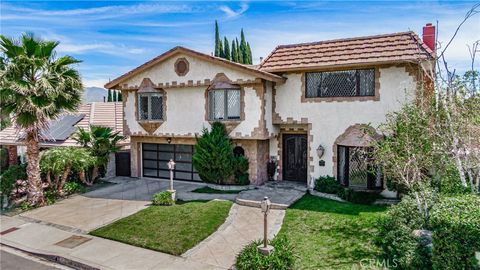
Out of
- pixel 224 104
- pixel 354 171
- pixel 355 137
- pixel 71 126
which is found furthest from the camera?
pixel 71 126

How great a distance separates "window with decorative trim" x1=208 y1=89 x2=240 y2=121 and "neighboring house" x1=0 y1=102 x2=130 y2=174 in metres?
7.35

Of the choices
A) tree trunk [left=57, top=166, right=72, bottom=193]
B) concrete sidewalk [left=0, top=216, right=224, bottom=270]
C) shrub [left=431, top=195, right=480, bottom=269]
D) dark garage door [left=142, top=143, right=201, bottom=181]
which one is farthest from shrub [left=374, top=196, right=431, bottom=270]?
tree trunk [left=57, top=166, right=72, bottom=193]

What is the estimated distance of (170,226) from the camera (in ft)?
42.4

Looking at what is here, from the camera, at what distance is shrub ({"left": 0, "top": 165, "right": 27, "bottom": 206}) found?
17.4m

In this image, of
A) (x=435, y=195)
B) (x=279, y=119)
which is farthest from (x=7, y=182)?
(x=435, y=195)

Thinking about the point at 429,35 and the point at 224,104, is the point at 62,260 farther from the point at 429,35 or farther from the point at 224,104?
the point at 429,35

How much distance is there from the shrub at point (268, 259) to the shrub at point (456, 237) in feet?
11.4

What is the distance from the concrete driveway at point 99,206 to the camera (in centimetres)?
1417

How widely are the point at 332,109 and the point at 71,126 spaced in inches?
661

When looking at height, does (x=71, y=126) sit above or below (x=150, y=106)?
below

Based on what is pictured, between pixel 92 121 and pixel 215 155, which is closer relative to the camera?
pixel 215 155

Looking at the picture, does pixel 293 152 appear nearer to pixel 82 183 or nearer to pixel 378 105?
pixel 378 105

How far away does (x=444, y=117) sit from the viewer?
11656 millimetres

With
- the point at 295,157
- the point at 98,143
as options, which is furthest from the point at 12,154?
the point at 295,157
